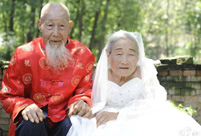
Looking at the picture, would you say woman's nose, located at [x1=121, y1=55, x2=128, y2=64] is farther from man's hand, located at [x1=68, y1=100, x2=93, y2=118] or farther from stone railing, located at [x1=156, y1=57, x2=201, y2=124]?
stone railing, located at [x1=156, y1=57, x2=201, y2=124]

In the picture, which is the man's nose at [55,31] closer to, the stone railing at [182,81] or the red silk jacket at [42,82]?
the red silk jacket at [42,82]

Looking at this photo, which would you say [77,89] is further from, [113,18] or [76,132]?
[113,18]

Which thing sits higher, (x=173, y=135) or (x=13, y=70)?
(x=13, y=70)

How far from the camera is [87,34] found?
50.3 feet

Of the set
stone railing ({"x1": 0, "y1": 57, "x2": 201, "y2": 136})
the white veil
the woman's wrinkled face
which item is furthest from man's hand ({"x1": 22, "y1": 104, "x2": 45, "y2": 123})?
stone railing ({"x1": 0, "y1": 57, "x2": 201, "y2": 136})

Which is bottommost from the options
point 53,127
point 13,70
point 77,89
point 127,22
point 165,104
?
point 53,127

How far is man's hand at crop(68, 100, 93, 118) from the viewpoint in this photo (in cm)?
248

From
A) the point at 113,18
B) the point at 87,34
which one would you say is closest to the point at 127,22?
the point at 113,18

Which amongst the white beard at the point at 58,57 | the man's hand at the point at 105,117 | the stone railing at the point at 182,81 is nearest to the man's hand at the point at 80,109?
the man's hand at the point at 105,117

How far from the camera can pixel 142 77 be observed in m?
2.96

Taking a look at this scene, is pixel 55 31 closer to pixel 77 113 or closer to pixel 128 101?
pixel 77 113

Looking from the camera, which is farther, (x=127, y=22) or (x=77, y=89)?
(x=127, y=22)

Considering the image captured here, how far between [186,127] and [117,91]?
0.86m

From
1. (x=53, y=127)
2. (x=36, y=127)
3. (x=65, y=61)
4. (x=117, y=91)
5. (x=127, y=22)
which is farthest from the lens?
(x=127, y=22)
